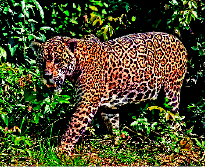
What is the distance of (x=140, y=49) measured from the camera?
18.8 feet

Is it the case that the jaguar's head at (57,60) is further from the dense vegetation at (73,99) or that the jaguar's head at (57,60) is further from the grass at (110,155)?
the grass at (110,155)

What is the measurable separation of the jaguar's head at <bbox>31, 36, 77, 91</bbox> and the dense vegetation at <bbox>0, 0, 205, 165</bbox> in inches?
8.4

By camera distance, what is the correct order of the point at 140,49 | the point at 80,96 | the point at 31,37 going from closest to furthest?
the point at 80,96 → the point at 140,49 → the point at 31,37

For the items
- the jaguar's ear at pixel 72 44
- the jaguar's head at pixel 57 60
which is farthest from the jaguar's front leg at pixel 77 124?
the jaguar's ear at pixel 72 44

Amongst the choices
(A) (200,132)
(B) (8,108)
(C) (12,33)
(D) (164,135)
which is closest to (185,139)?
(D) (164,135)

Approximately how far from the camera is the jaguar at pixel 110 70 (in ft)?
16.6

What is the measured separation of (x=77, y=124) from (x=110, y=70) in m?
0.85

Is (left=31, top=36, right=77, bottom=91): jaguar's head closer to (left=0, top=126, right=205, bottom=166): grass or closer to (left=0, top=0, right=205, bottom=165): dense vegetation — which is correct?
(left=0, top=0, right=205, bottom=165): dense vegetation

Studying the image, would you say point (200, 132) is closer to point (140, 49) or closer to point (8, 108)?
point (140, 49)

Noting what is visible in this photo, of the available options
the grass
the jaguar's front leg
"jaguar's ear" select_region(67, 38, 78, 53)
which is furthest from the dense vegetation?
"jaguar's ear" select_region(67, 38, 78, 53)

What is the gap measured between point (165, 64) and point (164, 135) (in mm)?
990

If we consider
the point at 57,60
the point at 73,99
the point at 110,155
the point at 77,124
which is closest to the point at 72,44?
the point at 57,60

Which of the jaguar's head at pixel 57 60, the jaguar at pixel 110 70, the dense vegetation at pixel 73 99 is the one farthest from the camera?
the dense vegetation at pixel 73 99

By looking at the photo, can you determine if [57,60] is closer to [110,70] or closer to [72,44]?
[72,44]
